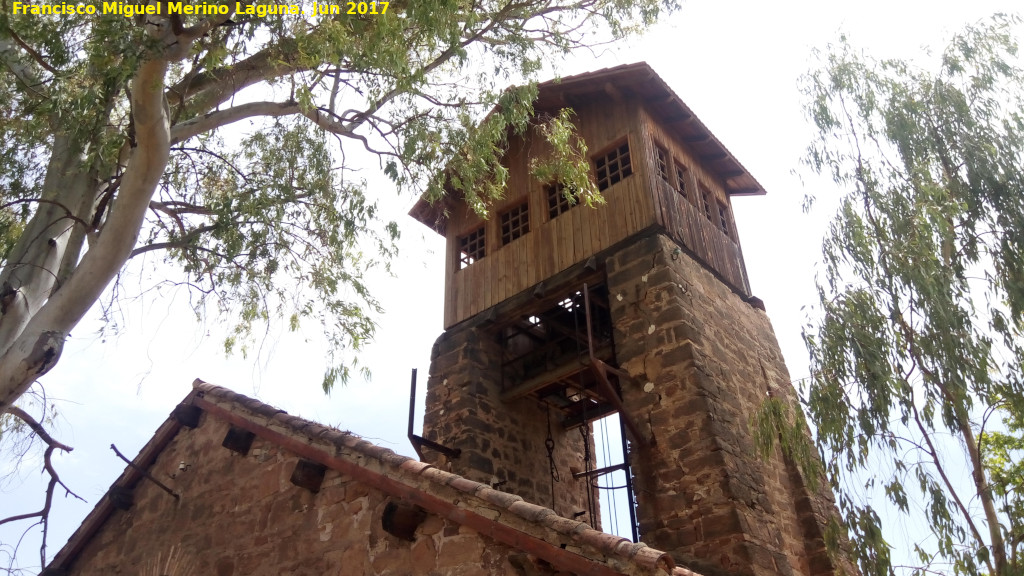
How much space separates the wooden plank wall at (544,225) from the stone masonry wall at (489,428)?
0.76 m

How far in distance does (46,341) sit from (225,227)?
2.40 metres

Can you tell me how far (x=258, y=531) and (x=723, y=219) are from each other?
8596 millimetres

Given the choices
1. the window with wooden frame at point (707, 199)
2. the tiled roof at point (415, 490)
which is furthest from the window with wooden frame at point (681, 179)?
the tiled roof at point (415, 490)

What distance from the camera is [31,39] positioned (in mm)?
5641

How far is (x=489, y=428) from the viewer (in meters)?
9.78

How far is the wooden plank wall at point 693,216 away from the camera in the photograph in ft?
31.1

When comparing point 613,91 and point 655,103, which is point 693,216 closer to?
point 655,103

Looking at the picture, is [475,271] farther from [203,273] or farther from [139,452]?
[139,452]

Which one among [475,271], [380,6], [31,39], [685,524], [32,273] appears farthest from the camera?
[475,271]

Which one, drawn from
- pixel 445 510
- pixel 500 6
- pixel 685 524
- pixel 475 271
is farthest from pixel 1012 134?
pixel 475 271

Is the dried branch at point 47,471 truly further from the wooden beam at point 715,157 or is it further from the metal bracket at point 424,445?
the wooden beam at point 715,157

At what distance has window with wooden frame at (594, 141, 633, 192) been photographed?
10.0 metres

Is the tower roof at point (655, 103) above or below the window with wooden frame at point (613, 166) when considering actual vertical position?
above

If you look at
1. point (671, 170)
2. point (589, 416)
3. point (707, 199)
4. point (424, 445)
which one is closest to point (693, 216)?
point (671, 170)
